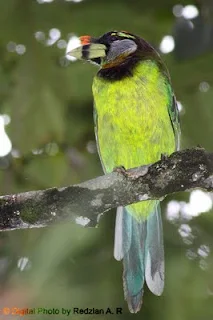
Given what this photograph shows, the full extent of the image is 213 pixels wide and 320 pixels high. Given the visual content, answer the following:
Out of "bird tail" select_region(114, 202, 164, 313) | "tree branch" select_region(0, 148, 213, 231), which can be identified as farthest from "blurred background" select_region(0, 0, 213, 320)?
"tree branch" select_region(0, 148, 213, 231)

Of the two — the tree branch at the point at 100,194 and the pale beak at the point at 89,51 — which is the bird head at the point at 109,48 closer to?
the pale beak at the point at 89,51

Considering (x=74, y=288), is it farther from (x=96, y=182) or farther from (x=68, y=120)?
(x=68, y=120)

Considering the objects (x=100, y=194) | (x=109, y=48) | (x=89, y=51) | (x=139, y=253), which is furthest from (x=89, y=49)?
(x=100, y=194)

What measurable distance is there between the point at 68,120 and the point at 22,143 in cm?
48

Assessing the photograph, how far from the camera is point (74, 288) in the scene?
145 inches

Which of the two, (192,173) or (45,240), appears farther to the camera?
(45,240)

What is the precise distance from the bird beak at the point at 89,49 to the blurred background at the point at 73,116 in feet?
0.83

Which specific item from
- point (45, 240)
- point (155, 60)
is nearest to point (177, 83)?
point (155, 60)

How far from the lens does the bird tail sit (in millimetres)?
3553

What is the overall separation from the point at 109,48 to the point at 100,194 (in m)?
1.50

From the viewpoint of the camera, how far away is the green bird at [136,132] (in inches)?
145

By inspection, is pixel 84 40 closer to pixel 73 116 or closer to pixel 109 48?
pixel 109 48

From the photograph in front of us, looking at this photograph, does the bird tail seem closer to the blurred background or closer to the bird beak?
the blurred background

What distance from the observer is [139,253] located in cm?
378
